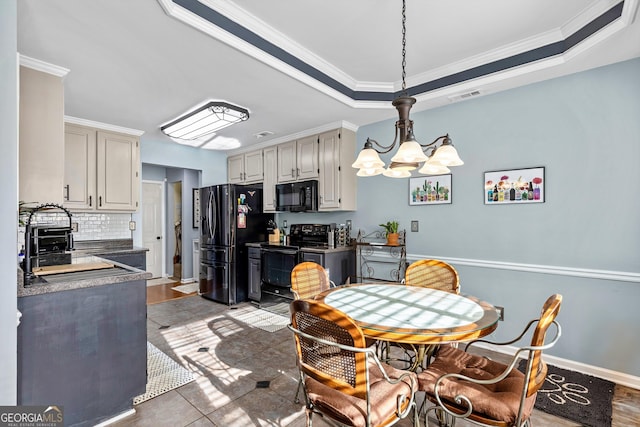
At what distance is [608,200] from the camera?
246 centimetres

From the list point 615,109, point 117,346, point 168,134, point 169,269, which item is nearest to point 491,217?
point 615,109

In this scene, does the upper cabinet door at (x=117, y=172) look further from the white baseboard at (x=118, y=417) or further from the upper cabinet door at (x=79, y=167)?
the white baseboard at (x=118, y=417)

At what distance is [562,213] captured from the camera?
8.70 feet

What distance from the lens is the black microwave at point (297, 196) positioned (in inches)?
164

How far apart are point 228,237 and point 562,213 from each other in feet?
13.6

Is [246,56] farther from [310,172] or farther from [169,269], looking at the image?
[169,269]

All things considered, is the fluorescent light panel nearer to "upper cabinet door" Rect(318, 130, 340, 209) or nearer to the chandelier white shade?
"upper cabinet door" Rect(318, 130, 340, 209)

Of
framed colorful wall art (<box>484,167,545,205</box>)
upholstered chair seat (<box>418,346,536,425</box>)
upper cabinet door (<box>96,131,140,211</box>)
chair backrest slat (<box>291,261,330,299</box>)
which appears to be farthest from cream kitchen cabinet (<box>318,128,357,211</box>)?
upper cabinet door (<box>96,131,140,211</box>)

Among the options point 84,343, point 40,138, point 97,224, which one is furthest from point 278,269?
point 40,138

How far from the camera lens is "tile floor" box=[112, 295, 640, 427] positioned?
196 cm

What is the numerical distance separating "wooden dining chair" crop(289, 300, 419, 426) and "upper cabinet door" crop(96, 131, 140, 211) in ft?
12.9

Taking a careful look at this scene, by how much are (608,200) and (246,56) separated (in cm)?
320

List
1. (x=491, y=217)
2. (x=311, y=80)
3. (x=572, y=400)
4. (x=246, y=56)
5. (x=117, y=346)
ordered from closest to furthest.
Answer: (x=117, y=346) < (x=572, y=400) < (x=246, y=56) < (x=311, y=80) < (x=491, y=217)

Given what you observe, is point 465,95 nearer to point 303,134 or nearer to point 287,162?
point 303,134
